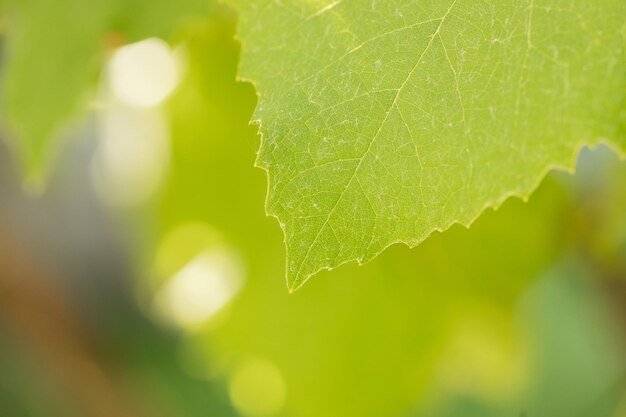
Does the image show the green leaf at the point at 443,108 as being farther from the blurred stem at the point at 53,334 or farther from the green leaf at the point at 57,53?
the blurred stem at the point at 53,334

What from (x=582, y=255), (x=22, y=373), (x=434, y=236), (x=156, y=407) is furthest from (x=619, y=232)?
(x=22, y=373)

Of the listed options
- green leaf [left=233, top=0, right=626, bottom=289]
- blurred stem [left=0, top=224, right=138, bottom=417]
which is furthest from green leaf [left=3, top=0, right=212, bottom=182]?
blurred stem [left=0, top=224, right=138, bottom=417]

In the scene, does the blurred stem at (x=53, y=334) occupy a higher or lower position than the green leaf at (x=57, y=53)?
lower

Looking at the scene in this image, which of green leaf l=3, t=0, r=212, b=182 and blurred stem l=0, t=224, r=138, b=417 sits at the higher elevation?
green leaf l=3, t=0, r=212, b=182

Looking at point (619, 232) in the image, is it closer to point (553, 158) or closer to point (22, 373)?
point (553, 158)

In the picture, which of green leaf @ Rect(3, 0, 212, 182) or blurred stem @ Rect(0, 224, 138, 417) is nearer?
green leaf @ Rect(3, 0, 212, 182)

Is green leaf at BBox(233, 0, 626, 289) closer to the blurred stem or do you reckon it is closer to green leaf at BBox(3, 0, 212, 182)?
green leaf at BBox(3, 0, 212, 182)

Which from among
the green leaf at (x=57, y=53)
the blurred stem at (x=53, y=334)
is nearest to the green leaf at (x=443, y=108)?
the green leaf at (x=57, y=53)

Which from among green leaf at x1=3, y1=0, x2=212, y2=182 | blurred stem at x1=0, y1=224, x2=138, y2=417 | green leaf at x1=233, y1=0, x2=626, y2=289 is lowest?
blurred stem at x1=0, y1=224, x2=138, y2=417

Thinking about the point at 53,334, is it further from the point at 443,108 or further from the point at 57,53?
the point at 443,108

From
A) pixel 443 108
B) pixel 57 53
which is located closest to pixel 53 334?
pixel 57 53
